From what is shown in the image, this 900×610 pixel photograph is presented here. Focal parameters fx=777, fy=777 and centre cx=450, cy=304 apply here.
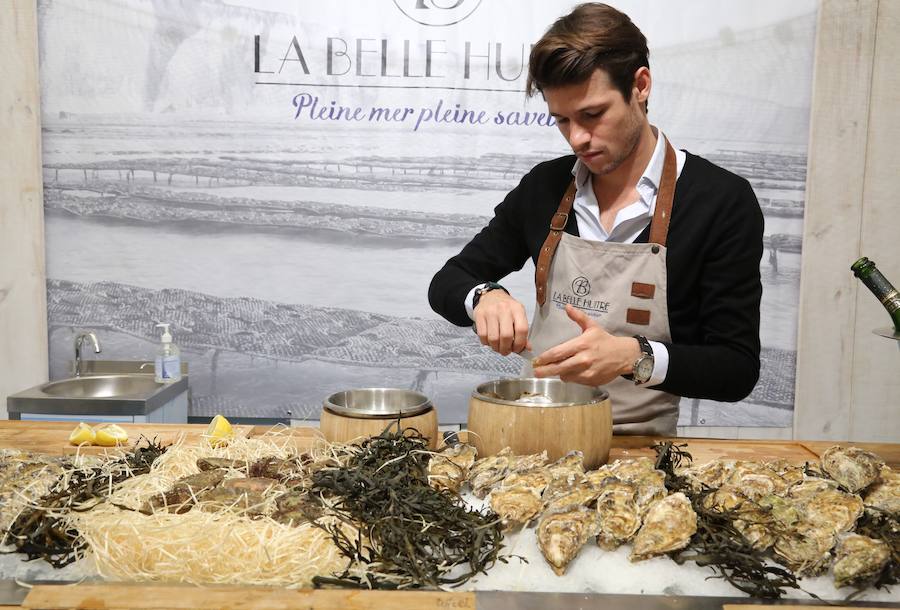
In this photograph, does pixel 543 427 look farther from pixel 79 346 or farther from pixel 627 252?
pixel 79 346

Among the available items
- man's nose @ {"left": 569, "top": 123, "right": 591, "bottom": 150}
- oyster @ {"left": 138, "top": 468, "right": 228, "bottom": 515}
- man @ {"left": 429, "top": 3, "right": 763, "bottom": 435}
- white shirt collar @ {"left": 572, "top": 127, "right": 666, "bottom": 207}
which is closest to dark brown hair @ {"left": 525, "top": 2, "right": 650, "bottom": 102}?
man @ {"left": 429, "top": 3, "right": 763, "bottom": 435}

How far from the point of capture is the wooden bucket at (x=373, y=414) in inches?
71.9

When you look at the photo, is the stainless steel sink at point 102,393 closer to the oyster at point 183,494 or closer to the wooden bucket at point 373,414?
the wooden bucket at point 373,414

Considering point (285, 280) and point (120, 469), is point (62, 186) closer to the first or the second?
point (285, 280)

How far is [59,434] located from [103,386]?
73.3 inches

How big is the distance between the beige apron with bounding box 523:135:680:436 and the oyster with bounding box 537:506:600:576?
99 cm

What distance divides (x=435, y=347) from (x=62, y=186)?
209 cm

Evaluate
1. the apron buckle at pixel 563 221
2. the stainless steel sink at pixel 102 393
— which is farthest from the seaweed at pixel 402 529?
the stainless steel sink at pixel 102 393

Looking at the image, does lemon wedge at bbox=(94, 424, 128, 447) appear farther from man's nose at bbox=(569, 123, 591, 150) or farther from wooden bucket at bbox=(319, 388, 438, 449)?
man's nose at bbox=(569, 123, 591, 150)

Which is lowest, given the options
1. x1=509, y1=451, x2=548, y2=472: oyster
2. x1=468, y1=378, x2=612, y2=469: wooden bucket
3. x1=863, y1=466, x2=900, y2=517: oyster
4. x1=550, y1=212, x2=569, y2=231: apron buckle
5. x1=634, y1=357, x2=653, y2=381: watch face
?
x1=863, y1=466, x2=900, y2=517: oyster

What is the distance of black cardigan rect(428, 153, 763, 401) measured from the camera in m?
2.22

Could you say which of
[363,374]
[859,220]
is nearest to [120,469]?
[363,374]

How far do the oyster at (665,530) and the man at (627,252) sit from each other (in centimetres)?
59

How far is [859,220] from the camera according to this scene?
405 cm
